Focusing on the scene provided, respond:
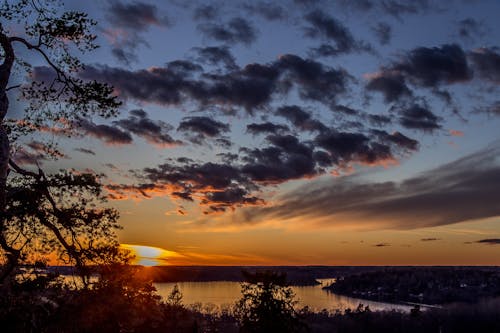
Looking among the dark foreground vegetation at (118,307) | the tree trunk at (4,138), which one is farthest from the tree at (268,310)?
the tree trunk at (4,138)

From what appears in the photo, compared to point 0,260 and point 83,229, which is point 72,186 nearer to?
point 83,229

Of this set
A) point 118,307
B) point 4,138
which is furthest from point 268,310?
point 4,138

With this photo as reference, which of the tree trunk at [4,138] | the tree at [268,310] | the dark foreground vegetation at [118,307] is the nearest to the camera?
the tree trunk at [4,138]

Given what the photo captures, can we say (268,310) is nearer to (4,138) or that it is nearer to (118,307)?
(118,307)

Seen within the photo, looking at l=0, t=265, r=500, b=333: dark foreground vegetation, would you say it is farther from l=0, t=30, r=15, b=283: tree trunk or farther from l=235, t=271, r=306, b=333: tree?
l=0, t=30, r=15, b=283: tree trunk

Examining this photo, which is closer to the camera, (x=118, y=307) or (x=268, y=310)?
(x=118, y=307)

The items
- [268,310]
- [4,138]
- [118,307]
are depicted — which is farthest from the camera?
[268,310]

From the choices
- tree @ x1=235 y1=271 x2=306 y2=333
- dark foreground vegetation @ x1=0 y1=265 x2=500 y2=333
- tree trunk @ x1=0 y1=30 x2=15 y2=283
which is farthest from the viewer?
tree @ x1=235 y1=271 x2=306 y2=333

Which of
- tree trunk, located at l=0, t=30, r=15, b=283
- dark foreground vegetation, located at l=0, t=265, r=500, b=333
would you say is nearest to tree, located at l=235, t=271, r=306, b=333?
dark foreground vegetation, located at l=0, t=265, r=500, b=333

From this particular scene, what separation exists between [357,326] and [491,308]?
167 ft

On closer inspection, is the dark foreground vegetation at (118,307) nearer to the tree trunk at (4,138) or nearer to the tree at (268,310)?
the tree at (268,310)

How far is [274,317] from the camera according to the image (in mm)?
42531

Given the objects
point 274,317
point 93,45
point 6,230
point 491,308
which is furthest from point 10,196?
point 491,308

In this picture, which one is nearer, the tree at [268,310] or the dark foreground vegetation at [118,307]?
the dark foreground vegetation at [118,307]
